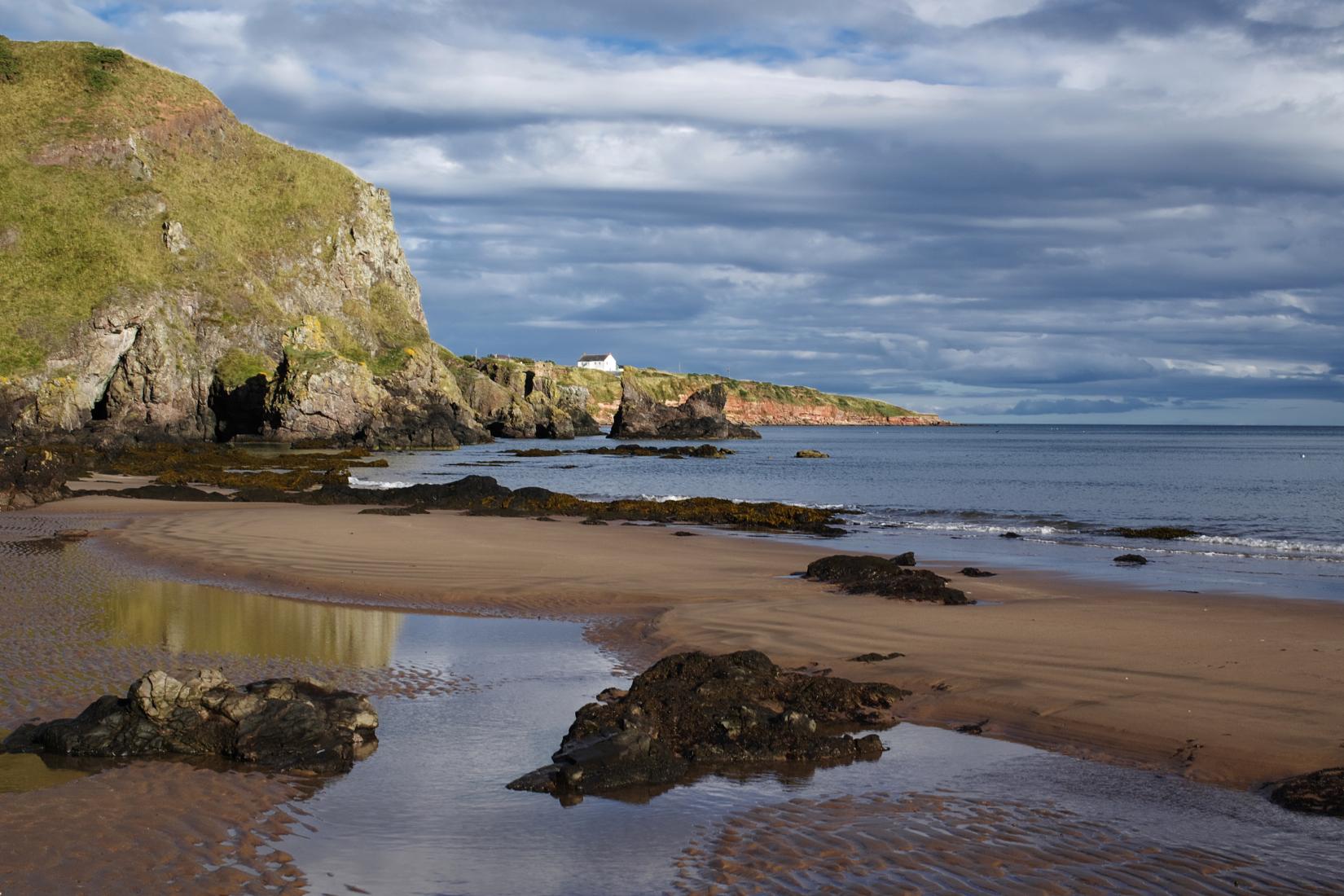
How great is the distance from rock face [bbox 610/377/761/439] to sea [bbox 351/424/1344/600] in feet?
116

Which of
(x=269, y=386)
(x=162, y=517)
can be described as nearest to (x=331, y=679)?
(x=162, y=517)

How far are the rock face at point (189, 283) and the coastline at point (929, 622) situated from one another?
4858 centimetres

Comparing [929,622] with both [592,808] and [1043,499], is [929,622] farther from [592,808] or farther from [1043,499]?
[1043,499]

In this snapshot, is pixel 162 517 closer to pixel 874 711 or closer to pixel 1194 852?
pixel 874 711

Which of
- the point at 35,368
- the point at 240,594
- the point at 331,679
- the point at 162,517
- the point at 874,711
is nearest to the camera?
the point at 874,711

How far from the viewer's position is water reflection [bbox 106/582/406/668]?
12.0 meters

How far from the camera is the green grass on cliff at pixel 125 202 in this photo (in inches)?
2788

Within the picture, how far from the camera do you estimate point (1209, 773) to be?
25.5 feet

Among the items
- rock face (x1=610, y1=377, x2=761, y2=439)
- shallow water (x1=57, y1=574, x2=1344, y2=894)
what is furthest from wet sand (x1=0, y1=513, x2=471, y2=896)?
rock face (x1=610, y1=377, x2=761, y2=439)

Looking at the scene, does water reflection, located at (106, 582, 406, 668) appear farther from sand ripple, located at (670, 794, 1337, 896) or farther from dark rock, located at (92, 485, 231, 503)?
dark rock, located at (92, 485, 231, 503)

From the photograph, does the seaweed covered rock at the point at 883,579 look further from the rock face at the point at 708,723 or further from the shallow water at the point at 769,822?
the shallow water at the point at 769,822

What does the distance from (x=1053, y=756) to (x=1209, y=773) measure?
3.68 feet

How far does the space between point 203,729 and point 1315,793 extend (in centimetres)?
814

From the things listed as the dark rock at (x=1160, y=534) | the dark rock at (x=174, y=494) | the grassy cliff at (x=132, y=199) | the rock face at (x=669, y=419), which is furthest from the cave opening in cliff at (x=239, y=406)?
the dark rock at (x=1160, y=534)
